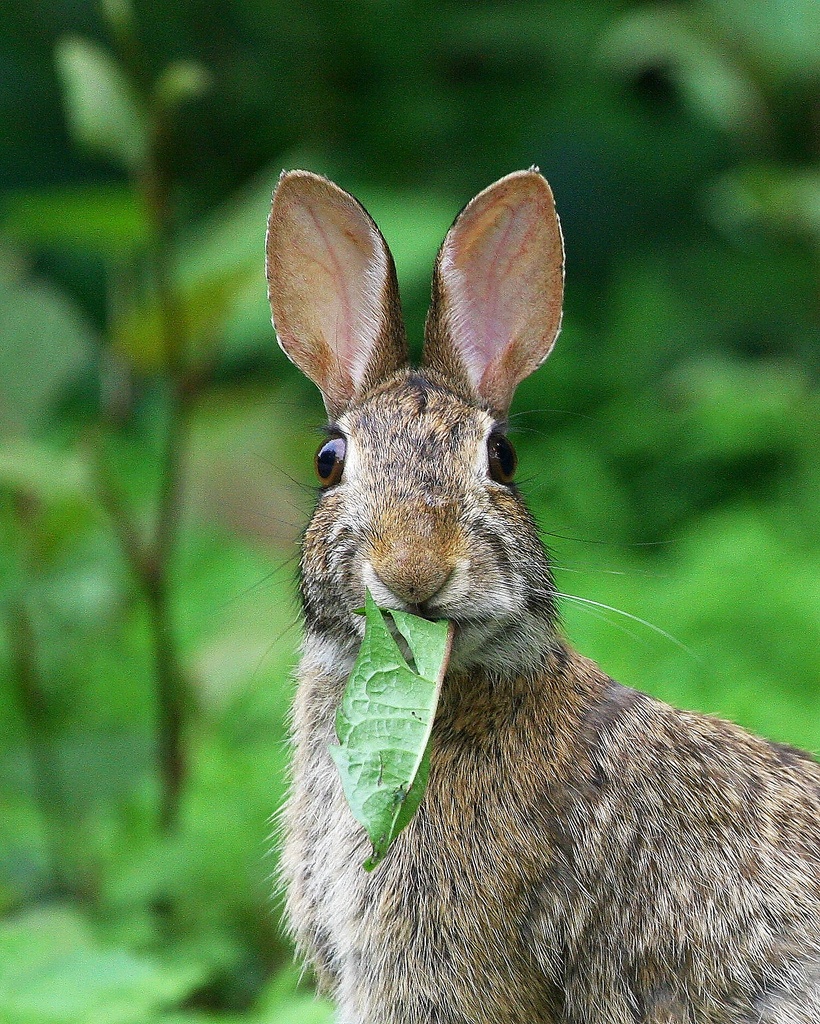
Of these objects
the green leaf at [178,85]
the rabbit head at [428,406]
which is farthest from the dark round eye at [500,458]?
the green leaf at [178,85]

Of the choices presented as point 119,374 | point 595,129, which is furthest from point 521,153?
point 119,374

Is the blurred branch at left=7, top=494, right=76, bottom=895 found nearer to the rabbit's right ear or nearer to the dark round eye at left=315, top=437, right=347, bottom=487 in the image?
the rabbit's right ear

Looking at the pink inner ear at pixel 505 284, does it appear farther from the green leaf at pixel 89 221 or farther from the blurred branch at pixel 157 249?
the green leaf at pixel 89 221

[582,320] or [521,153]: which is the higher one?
[521,153]

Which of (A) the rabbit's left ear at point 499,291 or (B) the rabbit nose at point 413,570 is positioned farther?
(A) the rabbit's left ear at point 499,291

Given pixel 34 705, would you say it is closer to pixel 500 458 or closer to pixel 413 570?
pixel 500 458

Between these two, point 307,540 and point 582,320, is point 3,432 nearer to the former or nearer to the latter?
point 307,540
